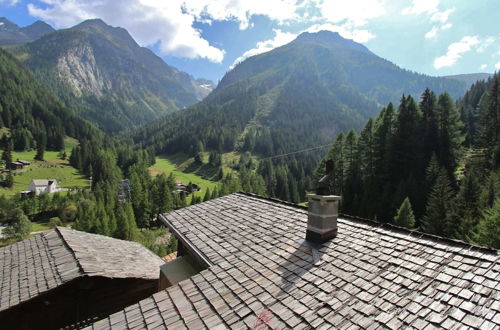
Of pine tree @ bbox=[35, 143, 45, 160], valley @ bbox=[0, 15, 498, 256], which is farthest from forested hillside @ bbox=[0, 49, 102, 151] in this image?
pine tree @ bbox=[35, 143, 45, 160]

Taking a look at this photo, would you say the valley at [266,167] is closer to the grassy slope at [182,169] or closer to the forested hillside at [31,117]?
the forested hillside at [31,117]

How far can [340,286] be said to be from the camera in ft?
19.3

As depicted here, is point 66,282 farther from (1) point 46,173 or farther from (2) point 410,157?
(1) point 46,173

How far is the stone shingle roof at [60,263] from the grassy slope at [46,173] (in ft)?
359

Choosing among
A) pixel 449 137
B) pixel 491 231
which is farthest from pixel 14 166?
pixel 491 231

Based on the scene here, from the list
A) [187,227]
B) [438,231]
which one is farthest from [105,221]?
[438,231]

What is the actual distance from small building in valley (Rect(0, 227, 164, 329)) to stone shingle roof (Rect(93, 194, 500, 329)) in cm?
653

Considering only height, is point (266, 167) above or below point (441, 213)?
below

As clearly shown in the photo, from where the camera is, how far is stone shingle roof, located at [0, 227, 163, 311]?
11.3 m

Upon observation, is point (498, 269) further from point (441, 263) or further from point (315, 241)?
point (315, 241)

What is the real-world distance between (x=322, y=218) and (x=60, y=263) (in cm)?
1166

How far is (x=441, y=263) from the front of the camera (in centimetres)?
583

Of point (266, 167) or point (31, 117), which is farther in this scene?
point (31, 117)

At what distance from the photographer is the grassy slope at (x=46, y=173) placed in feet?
349
